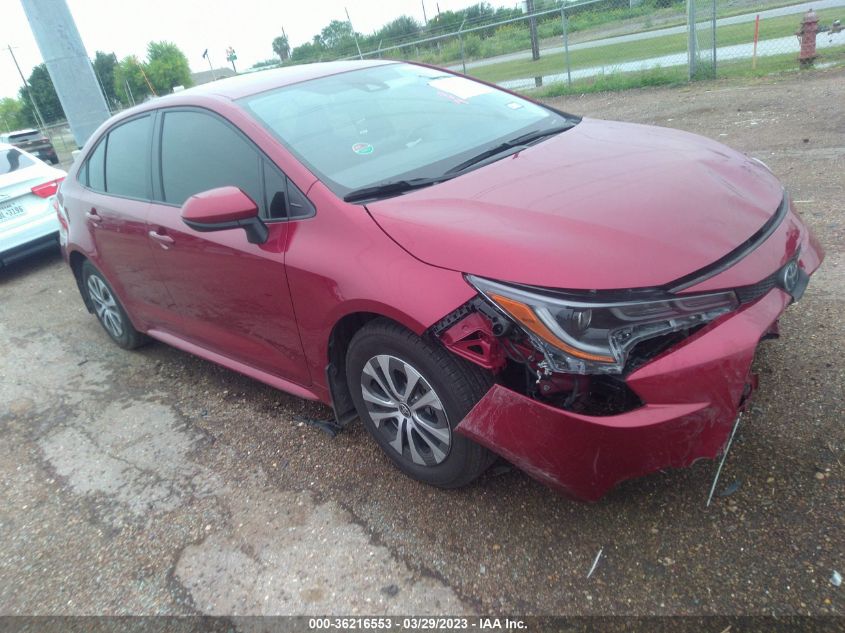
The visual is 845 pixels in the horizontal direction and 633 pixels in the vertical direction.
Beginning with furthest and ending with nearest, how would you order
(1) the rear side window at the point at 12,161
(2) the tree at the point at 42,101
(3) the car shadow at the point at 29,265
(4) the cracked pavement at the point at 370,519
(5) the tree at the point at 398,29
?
(2) the tree at the point at 42,101, (5) the tree at the point at 398,29, (3) the car shadow at the point at 29,265, (1) the rear side window at the point at 12,161, (4) the cracked pavement at the point at 370,519

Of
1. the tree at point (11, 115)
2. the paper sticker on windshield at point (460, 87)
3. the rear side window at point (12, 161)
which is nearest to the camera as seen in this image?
the paper sticker on windshield at point (460, 87)

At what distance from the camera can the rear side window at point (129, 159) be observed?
144 inches

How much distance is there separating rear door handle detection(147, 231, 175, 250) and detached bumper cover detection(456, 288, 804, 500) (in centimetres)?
211

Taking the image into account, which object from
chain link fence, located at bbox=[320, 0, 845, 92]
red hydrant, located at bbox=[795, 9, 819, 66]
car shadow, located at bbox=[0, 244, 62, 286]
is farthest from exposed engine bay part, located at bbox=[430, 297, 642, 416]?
red hydrant, located at bbox=[795, 9, 819, 66]

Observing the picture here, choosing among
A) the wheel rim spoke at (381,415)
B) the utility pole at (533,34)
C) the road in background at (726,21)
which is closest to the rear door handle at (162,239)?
the wheel rim spoke at (381,415)

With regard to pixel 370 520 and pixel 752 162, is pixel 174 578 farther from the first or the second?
pixel 752 162

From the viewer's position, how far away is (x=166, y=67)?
5056cm

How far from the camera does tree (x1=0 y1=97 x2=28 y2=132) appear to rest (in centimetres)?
4613

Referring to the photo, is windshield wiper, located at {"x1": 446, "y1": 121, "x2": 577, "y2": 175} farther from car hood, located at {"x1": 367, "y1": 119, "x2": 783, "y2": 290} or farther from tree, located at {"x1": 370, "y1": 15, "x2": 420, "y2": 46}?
tree, located at {"x1": 370, "y1": 15, "x2": 420, "y2": 46}

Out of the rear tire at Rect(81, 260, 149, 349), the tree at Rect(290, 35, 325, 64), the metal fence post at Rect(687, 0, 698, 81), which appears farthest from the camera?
the tree at Rect(290, 35, 325, 64)

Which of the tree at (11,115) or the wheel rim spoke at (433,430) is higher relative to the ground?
the tree at (11,115)

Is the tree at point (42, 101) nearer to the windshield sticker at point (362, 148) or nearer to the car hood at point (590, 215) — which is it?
the windshield sticker at point (362, 148)

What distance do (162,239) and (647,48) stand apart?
50.9 feet

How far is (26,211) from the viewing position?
7.03 m
